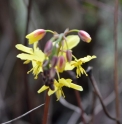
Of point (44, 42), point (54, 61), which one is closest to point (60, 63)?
point (54, 61)

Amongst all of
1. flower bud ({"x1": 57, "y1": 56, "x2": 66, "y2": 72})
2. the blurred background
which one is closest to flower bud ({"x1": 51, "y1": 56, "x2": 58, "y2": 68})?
flower bud ({"x1": 57, "y1": 56, "x2": 66, "y2": 72})

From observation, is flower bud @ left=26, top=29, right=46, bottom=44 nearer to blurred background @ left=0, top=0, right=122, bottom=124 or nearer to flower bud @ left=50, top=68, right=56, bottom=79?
flower bud @ left=50, top=68, right=56, bottom=79

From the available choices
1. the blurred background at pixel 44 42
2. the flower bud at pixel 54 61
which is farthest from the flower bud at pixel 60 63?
the blurred background at pixel 44 42

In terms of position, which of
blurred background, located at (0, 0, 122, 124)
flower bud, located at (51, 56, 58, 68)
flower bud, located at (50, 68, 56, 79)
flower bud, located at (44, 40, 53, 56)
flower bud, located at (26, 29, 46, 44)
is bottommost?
blurred background, located at (0, 0, 122, 124)

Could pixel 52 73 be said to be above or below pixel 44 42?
above

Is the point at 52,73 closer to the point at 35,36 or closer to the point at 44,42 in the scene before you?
the point at 35,36

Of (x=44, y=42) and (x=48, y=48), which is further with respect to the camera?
(x=44, y=42)

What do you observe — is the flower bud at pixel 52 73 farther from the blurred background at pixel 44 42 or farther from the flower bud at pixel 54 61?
the blurred background at pixel 44 42

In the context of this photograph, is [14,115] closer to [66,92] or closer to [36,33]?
[66,92]
